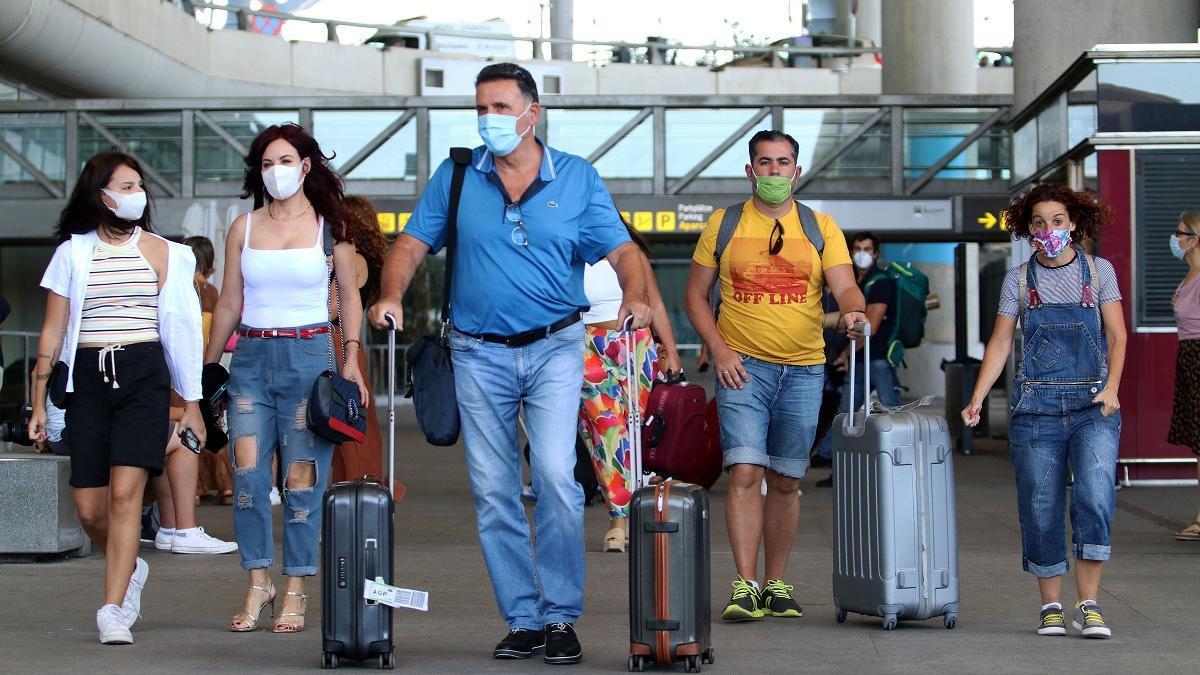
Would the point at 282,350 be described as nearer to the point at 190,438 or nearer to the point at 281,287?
the point at 281,287

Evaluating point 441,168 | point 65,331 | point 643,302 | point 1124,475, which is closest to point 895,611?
point 643,302

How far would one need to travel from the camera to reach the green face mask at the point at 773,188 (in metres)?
6.83

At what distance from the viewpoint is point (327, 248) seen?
6570mm

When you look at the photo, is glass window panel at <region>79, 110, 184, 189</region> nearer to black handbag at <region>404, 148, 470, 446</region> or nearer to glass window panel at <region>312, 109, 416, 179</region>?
glass window panel at <region>312, 109, 416, 179</region>

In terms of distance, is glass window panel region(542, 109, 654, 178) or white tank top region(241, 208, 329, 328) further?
glass window panel region(542, 109, 654, 178)

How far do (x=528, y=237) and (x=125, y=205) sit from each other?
5.29 feet

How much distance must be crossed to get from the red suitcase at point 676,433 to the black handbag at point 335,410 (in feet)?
3.93

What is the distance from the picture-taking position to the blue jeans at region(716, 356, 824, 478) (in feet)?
22.3

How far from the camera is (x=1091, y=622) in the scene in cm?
Result: 632

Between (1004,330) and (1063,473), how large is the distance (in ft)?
1.88

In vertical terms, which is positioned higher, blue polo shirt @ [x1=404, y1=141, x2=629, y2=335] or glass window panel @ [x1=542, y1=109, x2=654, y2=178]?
glass window panel @ [x1=542, y1=109, x2=654, y2=178]

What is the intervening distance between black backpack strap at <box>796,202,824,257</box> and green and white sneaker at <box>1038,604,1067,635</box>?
160 centimetres

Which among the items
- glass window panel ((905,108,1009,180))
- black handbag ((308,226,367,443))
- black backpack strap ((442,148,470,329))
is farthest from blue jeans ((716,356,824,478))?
glass window panel ((905,108,1009,180))

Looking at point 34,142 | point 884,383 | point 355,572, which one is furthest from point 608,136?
point 355,572
